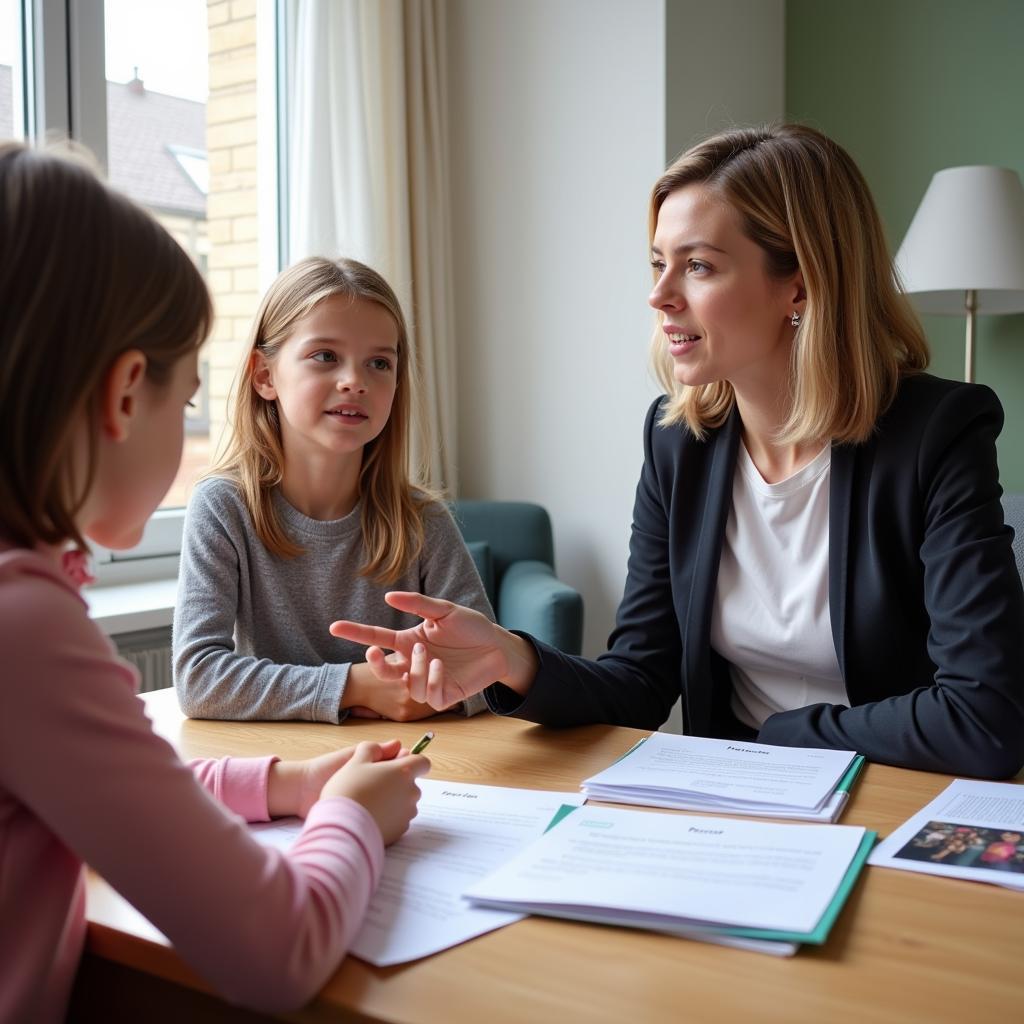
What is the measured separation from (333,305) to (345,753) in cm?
89

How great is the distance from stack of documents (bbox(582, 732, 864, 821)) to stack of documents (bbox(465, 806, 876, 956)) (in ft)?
0.17

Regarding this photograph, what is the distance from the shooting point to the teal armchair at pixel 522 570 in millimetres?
2539

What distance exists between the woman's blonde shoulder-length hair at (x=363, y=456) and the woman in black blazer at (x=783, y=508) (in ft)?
1.22

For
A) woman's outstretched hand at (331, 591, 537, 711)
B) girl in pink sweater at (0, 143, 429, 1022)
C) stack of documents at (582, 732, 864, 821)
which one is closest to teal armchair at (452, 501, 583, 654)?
woman's outstretched hand at (331, 591, 537, 711)

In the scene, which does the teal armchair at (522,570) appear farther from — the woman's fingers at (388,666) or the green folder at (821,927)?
the green folder at (821,927)

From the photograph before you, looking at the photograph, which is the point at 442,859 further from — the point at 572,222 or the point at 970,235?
the point at 572,222

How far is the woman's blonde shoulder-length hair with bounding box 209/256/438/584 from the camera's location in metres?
1.69

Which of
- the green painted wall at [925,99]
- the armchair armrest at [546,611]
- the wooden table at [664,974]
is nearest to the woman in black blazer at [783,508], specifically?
the wooden table at [664,974]

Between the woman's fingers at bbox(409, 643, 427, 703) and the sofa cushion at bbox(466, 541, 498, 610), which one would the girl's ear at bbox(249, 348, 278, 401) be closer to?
the woman's fingers at bbox(409, 643, 427, 703)

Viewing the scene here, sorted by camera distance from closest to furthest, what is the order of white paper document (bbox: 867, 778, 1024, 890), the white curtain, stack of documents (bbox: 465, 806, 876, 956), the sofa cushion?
stack of documents (bbox: 465, 806, 876, 956)
white paper document (bbox: 867, 778, 1024, 890)
the sofa cushion
the white curtain

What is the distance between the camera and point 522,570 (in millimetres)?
2883

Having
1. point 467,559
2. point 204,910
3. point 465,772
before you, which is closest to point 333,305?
point 467,559

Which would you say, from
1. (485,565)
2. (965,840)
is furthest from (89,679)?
(485,565)

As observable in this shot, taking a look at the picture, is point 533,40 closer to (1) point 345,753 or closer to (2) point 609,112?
(2) point 609,112
